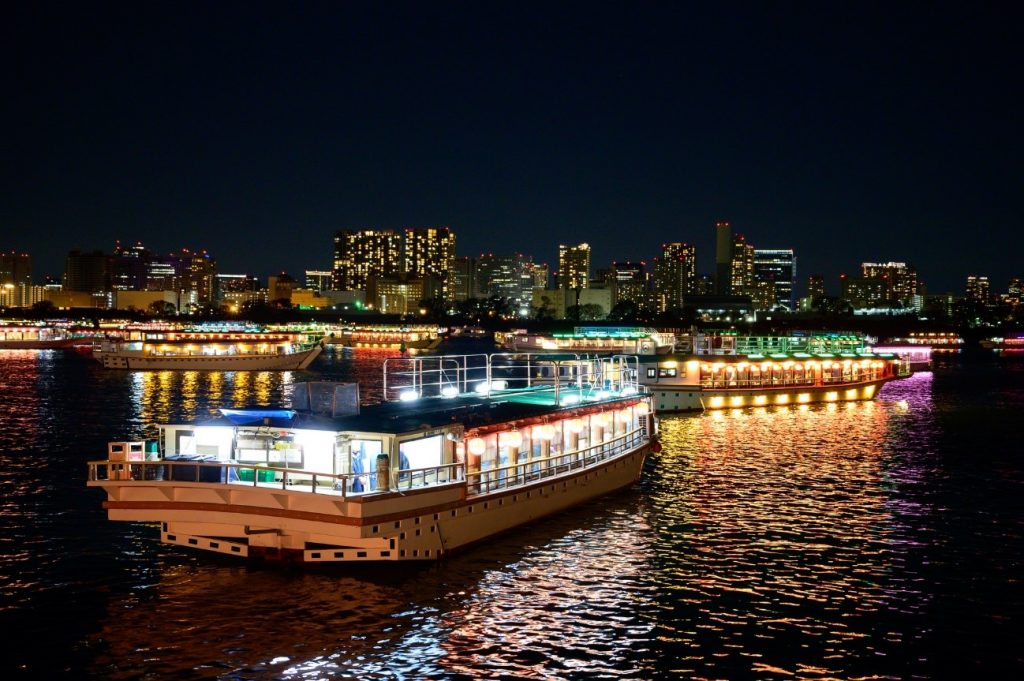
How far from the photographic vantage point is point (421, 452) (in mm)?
28844

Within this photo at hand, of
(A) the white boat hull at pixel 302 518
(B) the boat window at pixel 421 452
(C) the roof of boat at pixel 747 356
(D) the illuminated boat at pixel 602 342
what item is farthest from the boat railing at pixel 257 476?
(D) the illuminated boat at pixel 602 342

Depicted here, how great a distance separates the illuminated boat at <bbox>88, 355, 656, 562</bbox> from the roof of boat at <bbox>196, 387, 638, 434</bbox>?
0.06 m

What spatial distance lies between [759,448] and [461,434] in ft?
102

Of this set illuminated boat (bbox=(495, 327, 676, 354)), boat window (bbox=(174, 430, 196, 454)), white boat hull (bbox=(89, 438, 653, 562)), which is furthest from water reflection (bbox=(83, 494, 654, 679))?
illuminated boat (bbox=(495, 327, 676, 354))

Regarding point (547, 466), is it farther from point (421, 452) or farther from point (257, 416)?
point (257, 416)

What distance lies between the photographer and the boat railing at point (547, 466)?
30342 millimetres

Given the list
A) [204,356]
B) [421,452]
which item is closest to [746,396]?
[421,452]

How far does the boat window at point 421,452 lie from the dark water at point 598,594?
2997mm

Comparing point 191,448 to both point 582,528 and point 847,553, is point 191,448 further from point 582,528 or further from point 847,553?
point 847,553

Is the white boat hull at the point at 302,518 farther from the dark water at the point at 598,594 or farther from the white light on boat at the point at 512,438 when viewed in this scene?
the white light on boat at the point at 512,438

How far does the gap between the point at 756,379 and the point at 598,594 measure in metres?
61.6

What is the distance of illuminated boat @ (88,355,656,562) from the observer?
2580 centimetres

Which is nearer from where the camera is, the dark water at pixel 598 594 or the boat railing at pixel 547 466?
Answer: the dark water at pixel 598 594

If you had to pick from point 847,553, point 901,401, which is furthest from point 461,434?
point 901,401
